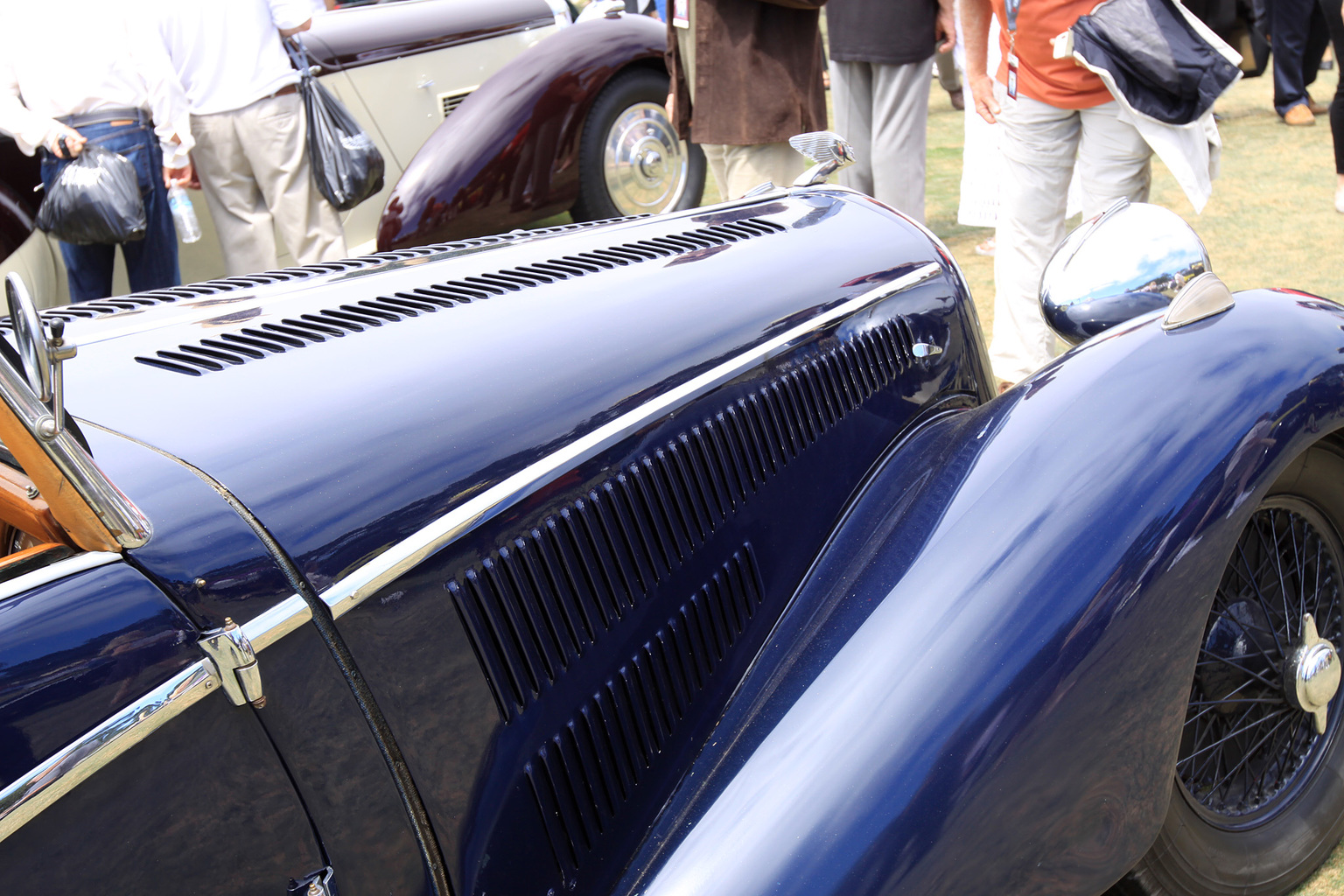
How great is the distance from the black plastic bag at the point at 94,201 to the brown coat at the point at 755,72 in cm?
218

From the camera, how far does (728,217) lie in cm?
229

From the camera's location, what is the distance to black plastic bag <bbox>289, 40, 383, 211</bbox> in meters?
4.45

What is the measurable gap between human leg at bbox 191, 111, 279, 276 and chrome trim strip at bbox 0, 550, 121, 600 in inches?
156

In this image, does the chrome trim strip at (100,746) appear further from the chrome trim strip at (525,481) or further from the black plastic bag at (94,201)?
the black plastic bag at (94,201)

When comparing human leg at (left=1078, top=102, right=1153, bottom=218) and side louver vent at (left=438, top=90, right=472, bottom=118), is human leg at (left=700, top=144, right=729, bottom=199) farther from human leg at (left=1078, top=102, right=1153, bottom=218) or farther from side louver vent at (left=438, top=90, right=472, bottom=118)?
side louver vent at (left=438, top=90, right=472, bottom=118)

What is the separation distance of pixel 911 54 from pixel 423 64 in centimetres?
275

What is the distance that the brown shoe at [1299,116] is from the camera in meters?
8.11

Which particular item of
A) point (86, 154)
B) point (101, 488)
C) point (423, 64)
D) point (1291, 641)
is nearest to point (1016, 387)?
point (1291, 641)

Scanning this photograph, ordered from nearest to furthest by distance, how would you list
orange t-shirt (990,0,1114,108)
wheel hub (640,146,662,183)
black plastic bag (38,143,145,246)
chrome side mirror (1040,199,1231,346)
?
chrome side mirror (1040,199,1231,346)
orange t-shirt (990,0,1114,108)
black plastic bag (38,143,145,246)
wheel hub (640,146,662,183)

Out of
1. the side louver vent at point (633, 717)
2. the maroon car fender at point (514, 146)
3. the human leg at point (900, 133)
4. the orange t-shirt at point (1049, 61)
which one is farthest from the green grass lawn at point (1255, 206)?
the side louver vent at point (633, 717)

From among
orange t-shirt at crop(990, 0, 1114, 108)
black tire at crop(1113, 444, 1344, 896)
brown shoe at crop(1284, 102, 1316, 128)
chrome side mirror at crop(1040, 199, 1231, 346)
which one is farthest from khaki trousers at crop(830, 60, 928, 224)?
brown shoe at crop(1284, 102, 1316, 128)

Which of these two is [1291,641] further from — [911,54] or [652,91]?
[652,91]

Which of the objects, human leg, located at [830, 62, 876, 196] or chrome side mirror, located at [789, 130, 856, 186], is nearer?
chrome side mirror, located at [789, 130, 856, 186]

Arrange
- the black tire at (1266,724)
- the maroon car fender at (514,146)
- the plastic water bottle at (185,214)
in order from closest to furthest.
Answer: the black tire at (1266,724)
the plastic water bottle at (185,214)
the maroon car fender at (514,146)
